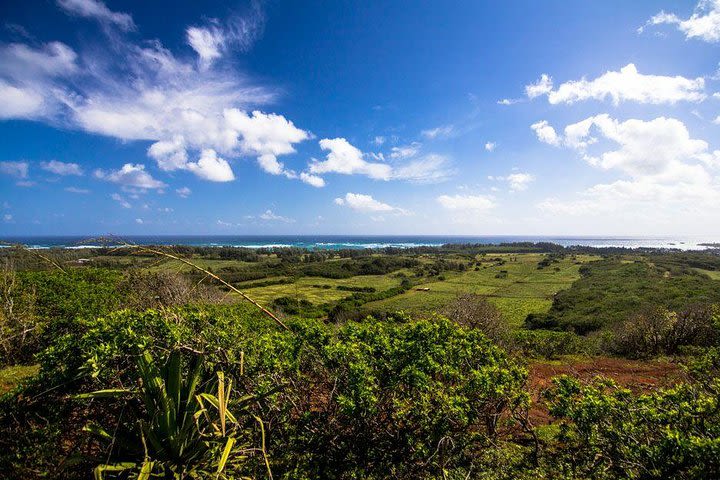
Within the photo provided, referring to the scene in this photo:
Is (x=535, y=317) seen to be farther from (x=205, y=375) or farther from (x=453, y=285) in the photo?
(x=205, y=375)

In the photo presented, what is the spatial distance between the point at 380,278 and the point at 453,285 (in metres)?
18.6

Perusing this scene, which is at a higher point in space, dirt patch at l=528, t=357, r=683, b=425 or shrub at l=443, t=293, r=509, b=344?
shrub at l=443, t=293, r=509, b=344

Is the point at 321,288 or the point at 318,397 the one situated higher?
the point at 318,397

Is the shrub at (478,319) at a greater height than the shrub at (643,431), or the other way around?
the shrub at (643,431)

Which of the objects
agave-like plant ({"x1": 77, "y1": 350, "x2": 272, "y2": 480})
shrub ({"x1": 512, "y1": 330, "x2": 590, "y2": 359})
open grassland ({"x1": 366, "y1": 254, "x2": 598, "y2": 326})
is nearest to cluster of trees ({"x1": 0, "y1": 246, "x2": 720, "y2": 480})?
agave-like plant ({"x1": 77, "y1": 350, "x2": 272, "y2": 480})

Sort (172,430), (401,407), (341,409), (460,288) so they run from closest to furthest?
1. (172,430)
2. (341,409)
3. (401,407)
4. (460,288)

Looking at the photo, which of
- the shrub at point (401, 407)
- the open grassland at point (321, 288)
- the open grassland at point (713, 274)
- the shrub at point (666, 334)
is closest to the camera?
the shrub at point (401, 407)

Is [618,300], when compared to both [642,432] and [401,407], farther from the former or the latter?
[401,407]

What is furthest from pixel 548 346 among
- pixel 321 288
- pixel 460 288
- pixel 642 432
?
pixel 321 288

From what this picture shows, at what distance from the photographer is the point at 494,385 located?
15.7ft

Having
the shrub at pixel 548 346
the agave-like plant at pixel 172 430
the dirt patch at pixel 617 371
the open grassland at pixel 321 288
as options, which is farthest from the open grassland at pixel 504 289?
the agave-like plant at pixel 172 430

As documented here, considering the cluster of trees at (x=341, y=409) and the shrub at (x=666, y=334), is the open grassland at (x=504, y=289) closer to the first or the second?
the shrub at (x=666, y=334)

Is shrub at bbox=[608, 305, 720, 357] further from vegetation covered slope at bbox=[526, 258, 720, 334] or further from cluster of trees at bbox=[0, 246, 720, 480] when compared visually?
cluster of trees at bbox=[0, 246, 720, 480]

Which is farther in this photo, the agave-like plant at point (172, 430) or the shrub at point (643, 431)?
the shrub at point (643, 431)
